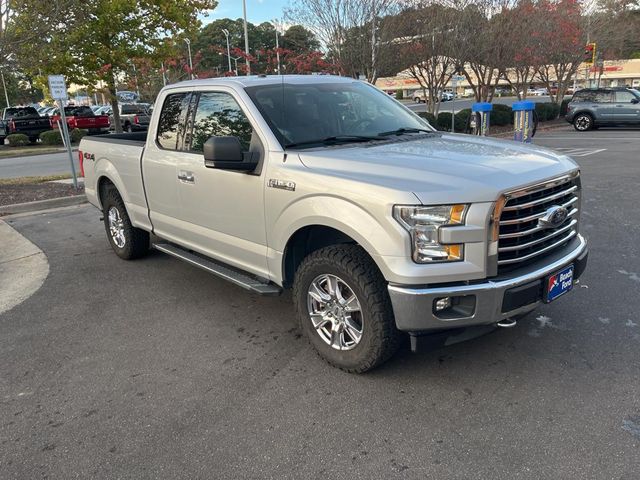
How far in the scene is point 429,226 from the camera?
9.80ft

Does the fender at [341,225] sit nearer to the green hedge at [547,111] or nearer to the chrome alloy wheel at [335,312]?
the chrome alloy wheel at [335,312]

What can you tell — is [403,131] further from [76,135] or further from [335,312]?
[76,135]

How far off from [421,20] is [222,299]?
15656 mm

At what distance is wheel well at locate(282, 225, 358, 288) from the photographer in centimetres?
373

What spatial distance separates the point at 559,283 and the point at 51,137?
27.2m

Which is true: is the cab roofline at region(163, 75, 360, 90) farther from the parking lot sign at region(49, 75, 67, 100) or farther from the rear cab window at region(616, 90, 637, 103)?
the rear cab window at region(616, 90, 637, 103)

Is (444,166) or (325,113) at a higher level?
(325,113)

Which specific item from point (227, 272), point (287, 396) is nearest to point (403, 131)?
point (227, 272)

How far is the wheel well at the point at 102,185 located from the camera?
6348 millimetres

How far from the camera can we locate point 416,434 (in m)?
2.93

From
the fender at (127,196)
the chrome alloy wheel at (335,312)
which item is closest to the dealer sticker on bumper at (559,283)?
the chrome alloy wheel at (335,312)

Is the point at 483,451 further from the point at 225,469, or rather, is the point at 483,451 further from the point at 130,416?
the point at 130,416

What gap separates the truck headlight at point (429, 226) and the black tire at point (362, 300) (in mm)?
365

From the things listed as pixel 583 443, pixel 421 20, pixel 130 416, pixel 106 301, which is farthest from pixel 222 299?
pixel 421 20
